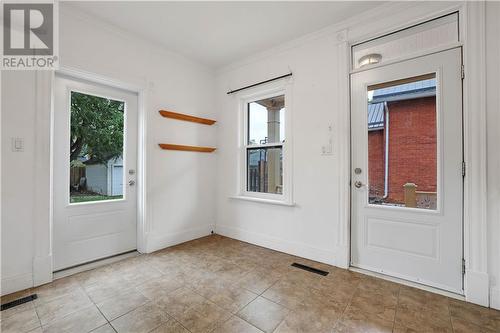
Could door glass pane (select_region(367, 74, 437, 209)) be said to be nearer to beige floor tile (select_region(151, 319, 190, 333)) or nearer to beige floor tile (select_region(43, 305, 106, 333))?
beige floor tile (select_region(151, 319, 190, 333))

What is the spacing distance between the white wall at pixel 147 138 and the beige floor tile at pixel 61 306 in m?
Result: 0.46

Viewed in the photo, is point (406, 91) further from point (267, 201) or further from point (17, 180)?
point (17, 180)

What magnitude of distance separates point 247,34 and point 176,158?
1.89m

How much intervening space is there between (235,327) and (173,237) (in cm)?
190

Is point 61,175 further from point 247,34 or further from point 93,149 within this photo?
point 247,34

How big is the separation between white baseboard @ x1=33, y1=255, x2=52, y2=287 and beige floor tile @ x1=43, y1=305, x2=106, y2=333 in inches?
29.4

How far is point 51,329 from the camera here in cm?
160

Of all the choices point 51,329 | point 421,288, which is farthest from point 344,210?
point 51,329

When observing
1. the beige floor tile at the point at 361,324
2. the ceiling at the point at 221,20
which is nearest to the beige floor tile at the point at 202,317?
the beige floor tile at the point at 361,324

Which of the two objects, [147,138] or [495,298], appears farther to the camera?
[147,138]

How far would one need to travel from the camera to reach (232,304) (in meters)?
1.91

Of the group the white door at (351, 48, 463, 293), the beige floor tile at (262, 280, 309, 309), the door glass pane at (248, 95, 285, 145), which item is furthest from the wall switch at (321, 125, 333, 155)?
the beige floor tile at (262, 280, 309, 309)

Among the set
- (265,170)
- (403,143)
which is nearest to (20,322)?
(265,170)

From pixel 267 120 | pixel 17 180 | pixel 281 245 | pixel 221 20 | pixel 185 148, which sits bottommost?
pixel 281 245
